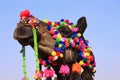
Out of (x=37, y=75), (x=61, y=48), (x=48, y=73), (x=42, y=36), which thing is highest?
(x=42, y=36)

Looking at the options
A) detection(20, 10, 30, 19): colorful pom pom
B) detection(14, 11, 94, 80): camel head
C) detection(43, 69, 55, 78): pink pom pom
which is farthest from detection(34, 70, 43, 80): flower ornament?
detection(20, 10, 30, 19): colorful pom pom

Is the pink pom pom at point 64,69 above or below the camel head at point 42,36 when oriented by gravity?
below

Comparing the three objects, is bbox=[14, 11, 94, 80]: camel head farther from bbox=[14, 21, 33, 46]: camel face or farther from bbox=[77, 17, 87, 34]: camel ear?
bbox=[77, 17, 87, 34]: camel ear

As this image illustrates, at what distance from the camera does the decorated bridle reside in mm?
7480

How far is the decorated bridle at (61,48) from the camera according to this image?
24.5 feet

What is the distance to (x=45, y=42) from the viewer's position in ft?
24.8

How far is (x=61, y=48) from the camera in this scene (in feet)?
25.2

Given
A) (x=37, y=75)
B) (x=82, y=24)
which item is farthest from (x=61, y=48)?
(x=82, y=24)

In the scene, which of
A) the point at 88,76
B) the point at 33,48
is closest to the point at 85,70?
the point at 88,76

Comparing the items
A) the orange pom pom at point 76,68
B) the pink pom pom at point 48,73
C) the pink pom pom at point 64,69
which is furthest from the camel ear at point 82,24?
the pink pom pom at point 48,73

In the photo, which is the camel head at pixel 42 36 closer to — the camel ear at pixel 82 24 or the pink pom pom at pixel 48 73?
the pink pom pom at pixel 48 73

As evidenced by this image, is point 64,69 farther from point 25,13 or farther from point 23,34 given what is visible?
point 25,13

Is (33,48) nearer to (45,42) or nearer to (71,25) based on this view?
(45,42)

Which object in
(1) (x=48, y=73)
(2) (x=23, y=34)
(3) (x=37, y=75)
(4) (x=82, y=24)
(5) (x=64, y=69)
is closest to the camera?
(2) (x=23, y=34)
